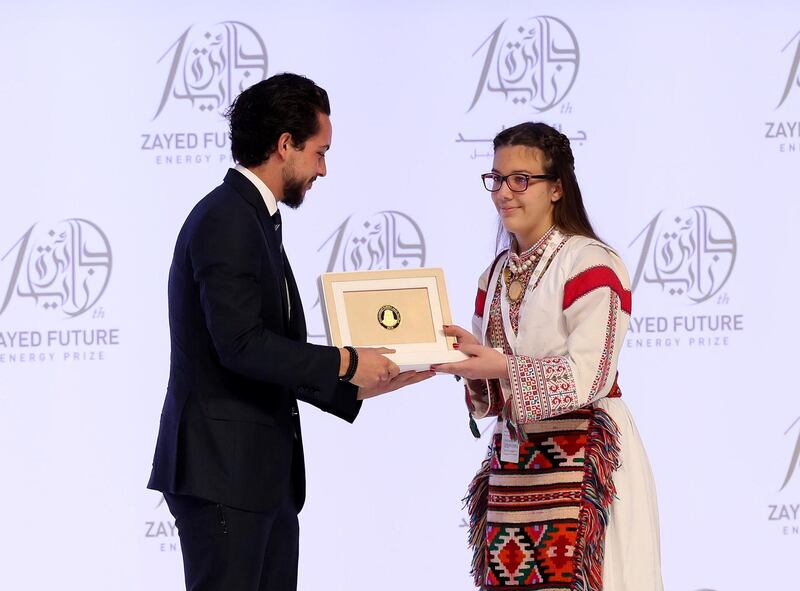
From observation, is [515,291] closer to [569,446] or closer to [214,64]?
[569,446]

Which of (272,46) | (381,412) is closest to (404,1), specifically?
(272,46)

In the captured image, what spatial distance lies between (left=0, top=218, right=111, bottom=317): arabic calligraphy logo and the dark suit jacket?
160cm

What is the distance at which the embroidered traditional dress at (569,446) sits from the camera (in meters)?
2.06

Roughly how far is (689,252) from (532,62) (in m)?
0.88

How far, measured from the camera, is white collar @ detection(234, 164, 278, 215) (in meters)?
2.16

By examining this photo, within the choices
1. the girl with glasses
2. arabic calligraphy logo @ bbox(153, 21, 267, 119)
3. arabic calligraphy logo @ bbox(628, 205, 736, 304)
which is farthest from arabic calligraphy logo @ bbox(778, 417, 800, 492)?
arabic calligraphy logo @ bbox(153, 21, 267, 119)

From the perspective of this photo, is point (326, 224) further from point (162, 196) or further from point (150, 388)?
point (150, 388)

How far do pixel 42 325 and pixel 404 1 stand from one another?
1.72m

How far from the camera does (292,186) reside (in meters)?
2.22

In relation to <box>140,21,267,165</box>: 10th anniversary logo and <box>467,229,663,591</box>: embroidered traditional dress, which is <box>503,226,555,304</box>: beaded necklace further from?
<box>140,21,267,165</box>: 10th anniversary logo

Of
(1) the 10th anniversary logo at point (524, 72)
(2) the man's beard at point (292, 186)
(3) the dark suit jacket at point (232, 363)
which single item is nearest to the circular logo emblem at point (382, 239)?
(1) the 10th anniversary logo at point (524, 72)

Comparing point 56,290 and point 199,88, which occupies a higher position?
point 199,88

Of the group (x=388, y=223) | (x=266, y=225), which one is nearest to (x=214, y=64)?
(x=388, y=223)

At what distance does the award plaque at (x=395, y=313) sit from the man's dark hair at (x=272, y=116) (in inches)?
13.1
